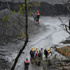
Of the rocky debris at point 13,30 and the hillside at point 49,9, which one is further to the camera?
the hillside at point 49,9

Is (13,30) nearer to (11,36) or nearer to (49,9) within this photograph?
(11,36)

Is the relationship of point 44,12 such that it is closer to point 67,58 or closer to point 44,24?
point 44,24

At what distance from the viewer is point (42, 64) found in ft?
45.2

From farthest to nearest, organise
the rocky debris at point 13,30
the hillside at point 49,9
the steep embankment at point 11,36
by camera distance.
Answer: the hillside at point 49,9
the rocky debris at point 13,30
the steep embankment at point 11,36

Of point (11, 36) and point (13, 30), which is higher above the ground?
point (13, 30)

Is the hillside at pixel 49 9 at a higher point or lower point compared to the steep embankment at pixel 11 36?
higher

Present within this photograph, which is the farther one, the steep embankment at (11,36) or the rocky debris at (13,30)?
Answer: the rocky debris at (13,30)

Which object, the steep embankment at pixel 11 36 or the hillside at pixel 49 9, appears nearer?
the steep embankment at pixel 11 36

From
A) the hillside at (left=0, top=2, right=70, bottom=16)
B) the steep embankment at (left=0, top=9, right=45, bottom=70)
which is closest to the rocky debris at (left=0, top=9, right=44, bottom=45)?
the steep embankment at (left=0, top=9, right=45, bottom=70)

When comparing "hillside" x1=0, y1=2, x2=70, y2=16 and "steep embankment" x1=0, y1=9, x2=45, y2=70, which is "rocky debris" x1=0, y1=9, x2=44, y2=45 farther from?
"hillside" x1=0, y1=2, x2=70, y2=16

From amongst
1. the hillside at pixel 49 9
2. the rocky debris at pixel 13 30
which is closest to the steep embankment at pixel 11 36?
the rocky debris at pixel 13 30

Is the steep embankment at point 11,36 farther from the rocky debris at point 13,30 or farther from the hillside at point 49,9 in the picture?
the hillside at point 49,9

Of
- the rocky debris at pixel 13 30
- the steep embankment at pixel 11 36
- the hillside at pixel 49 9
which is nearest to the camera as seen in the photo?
the steep embankment at pixel 11 36

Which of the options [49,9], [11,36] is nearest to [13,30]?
[11,36]
